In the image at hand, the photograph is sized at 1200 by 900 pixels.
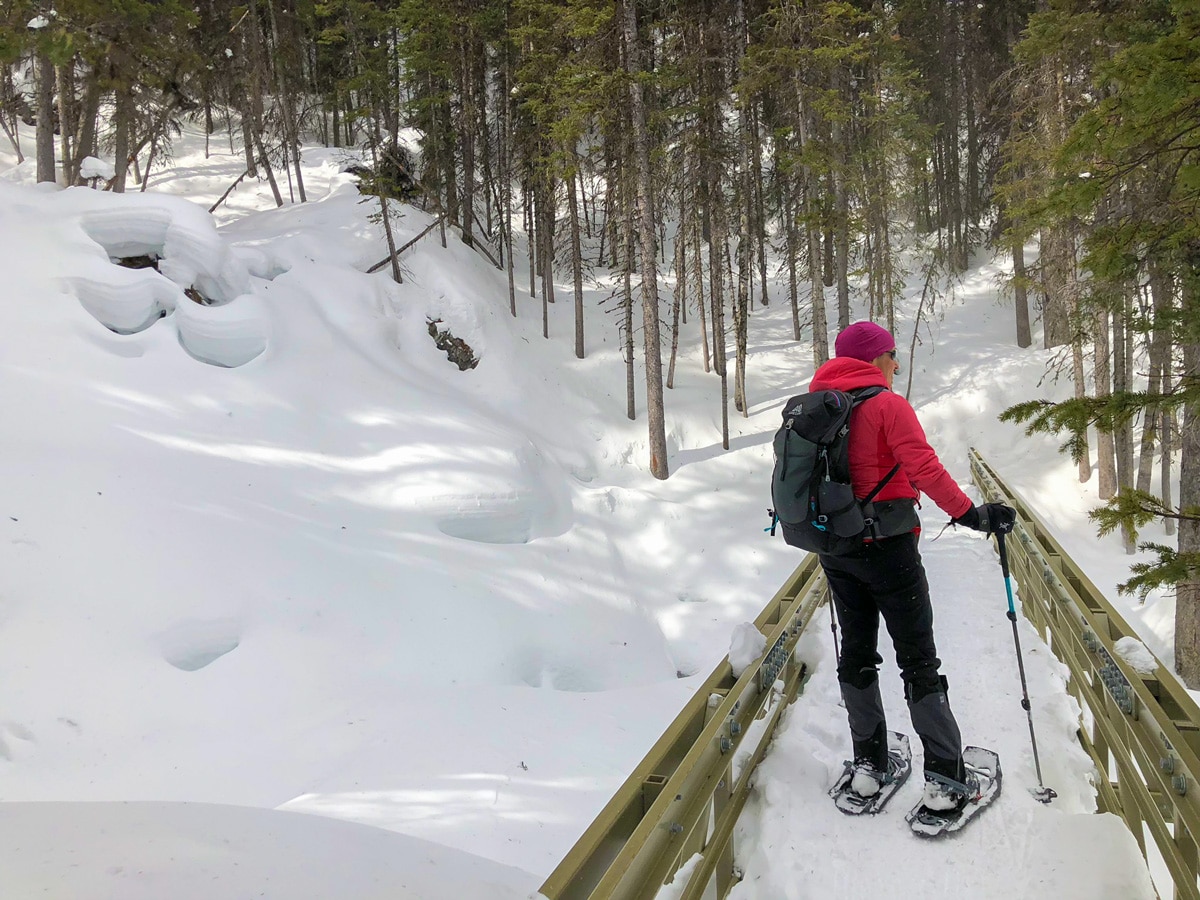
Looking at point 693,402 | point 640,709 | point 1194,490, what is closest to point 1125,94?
point 640,709

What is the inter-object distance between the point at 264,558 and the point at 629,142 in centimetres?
1136

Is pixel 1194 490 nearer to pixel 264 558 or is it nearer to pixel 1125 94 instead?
pixel 1125 94

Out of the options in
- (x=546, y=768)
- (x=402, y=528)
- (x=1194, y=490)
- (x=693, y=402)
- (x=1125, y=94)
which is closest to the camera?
(x=1125, y=94)

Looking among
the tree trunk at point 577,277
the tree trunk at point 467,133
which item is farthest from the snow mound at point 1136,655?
the tree trunk at point 467,133

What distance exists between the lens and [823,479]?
3133 millimetres

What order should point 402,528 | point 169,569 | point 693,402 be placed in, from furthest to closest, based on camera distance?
point 693,402 → point 402,528 → point 169,569

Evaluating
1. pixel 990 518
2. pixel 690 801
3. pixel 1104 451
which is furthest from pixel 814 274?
pixel 690 801

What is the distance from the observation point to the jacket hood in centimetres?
324

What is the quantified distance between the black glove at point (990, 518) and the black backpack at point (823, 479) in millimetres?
365

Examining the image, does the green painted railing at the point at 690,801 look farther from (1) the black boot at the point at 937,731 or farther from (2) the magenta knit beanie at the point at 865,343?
(2) the magenta knit beanie at the point at 865,343

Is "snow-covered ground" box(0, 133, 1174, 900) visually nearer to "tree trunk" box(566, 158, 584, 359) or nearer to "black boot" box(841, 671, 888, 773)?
"black boot" box(841, 671, 888, 773)

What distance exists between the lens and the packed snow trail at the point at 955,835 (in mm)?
2627

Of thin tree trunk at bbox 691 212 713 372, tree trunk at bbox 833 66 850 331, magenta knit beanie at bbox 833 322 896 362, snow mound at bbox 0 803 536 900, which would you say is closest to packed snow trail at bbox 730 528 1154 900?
snow mound at bbox 0 803 536 900

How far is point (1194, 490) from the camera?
363 inches
